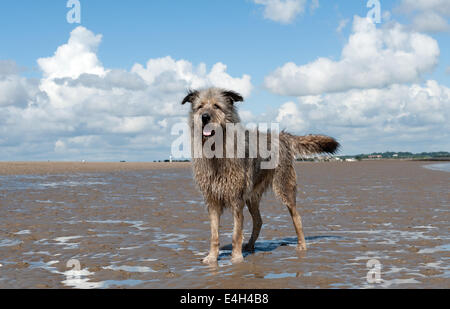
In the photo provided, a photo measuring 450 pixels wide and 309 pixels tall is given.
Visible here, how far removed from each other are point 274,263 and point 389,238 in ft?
11.9

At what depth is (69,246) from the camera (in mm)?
9758

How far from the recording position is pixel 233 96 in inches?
335

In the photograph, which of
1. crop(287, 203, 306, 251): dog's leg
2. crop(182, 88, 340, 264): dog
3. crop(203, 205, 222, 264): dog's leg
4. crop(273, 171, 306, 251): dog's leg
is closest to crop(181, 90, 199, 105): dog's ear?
crop(182, 88, 340, 264): dog

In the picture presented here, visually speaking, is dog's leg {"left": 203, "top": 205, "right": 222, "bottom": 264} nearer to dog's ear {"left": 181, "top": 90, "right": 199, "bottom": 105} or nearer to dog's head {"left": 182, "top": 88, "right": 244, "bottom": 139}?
dog's head {"left": 182, "top": 88, "right": 244, "bottom": 139}

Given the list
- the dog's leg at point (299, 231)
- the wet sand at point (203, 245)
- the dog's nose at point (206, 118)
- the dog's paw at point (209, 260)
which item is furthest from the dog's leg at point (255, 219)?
the dog's nose at point (206, 118)

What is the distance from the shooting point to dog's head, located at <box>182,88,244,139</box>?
798 cm

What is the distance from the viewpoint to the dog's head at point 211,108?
798 cm

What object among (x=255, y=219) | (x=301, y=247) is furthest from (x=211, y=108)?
(x=301, y=247)

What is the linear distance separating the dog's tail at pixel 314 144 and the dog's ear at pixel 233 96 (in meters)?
2.55

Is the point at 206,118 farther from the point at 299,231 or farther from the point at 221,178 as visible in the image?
the point at 299,231

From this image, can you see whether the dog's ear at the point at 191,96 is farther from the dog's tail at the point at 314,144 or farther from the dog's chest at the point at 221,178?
the dog's tail at the point at 314,144

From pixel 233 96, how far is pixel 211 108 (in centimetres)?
65
